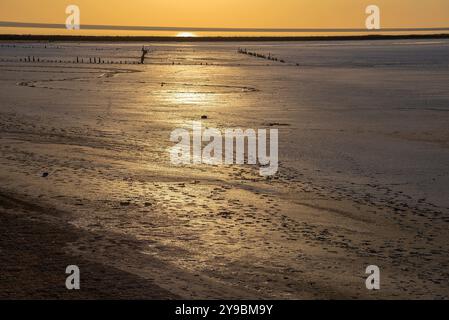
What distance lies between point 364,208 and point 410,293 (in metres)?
3.68

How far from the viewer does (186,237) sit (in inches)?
363

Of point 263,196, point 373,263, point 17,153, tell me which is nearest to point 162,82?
point 17,153

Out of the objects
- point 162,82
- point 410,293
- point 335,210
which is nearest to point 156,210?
point 335,210

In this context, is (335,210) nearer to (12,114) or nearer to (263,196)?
(263,196)

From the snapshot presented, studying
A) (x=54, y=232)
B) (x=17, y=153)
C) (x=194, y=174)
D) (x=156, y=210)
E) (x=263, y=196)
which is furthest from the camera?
(x=17, y=153)

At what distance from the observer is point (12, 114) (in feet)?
72.4

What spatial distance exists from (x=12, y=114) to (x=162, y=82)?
19.3m

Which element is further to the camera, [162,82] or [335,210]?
[162,82]

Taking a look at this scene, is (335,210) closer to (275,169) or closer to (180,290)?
(275,169)

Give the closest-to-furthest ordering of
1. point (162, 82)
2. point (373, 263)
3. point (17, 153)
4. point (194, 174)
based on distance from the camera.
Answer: point (373, 263)
point (194, 174)
point (17, 153)
point (162, 82)
